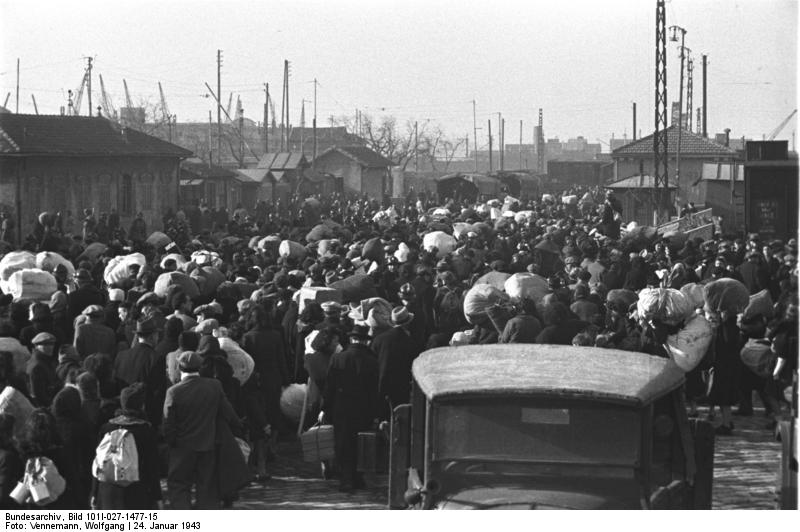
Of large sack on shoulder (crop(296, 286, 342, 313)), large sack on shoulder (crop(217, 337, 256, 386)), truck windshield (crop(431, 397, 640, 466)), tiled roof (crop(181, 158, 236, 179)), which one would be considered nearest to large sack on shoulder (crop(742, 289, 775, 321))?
large sack on shoulder (crop(296, 286, 342, 313))

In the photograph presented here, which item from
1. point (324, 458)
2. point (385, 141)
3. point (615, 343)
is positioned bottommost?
point (324, 458)

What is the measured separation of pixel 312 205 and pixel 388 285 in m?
32.5

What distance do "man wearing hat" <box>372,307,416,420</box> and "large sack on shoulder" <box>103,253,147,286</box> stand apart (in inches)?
256

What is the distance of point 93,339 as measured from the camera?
43.8 ft

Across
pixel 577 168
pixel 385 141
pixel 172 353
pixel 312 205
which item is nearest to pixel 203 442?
pixel 172 353

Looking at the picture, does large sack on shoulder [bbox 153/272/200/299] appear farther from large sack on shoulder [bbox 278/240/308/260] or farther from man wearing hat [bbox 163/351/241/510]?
large sack on shoulder [bbox 278/240/308/260]

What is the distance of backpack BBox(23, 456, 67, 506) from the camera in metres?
9.32

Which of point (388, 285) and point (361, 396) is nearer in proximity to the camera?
point (361, 396)

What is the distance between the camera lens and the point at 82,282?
54.4 ft

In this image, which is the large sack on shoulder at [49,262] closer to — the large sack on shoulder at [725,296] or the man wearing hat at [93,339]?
the man wearing hat at [93,339]

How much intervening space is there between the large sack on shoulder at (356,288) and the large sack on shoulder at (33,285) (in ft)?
11.5

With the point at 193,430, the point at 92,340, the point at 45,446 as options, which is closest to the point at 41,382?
the point at 92,340

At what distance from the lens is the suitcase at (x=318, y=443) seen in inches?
493
